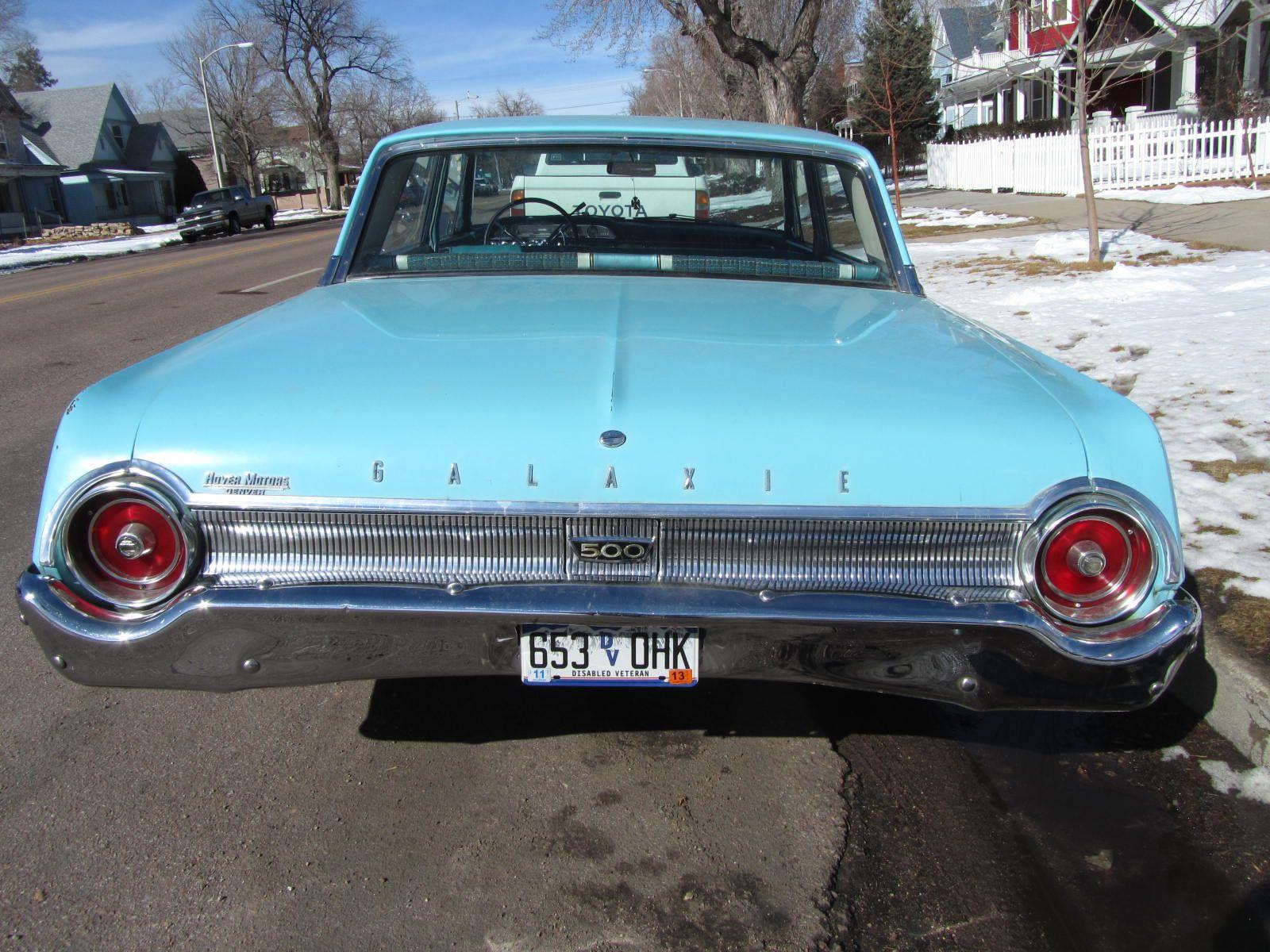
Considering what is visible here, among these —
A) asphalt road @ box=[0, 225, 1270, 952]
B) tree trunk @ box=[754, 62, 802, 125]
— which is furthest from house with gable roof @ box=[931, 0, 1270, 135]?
asphalt road @ box=[0, 225, 1270, 952]

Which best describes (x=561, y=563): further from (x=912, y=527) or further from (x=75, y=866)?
(x=75, y=866)

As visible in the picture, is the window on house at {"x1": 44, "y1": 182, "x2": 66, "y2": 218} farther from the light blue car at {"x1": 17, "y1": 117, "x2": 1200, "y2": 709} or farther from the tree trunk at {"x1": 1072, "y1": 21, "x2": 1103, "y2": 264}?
the light blue car at {"x1": 17, "y1": 117, "x2": 1200, "y2": 709}

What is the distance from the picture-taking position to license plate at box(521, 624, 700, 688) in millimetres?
2186

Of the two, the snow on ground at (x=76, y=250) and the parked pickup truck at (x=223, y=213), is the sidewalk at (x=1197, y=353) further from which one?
the parked pickup truck at (x=223, y=213)

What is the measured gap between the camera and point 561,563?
7.06 ft

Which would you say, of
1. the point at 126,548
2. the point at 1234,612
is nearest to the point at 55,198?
the point at 126,548

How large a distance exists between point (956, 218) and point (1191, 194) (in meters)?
3.73

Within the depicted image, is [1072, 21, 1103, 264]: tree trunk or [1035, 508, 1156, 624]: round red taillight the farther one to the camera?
[1072, 21, 1103, 264]: tree trunk

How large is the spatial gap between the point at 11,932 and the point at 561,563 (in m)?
1.37

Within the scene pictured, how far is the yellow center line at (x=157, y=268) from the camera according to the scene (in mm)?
15438

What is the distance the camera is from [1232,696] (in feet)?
9.54

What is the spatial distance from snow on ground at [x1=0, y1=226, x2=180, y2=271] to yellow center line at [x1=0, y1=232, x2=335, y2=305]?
14.4ft

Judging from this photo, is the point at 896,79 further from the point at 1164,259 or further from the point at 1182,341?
the point at 1182,341

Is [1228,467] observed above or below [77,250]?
below
